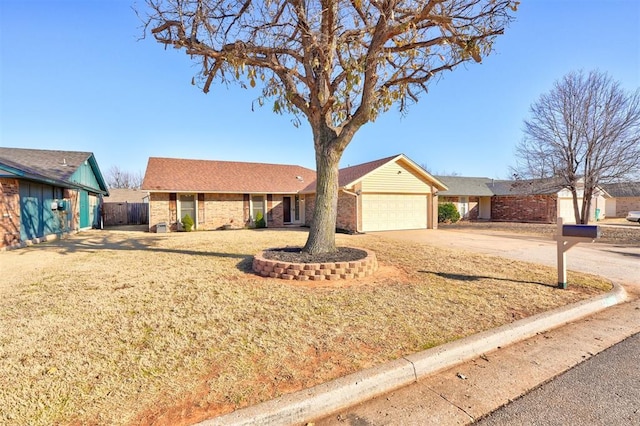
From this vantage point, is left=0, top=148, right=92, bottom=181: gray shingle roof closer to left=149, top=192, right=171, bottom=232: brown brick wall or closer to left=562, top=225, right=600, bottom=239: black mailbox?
left=149, top=192, right=171, bottom=232: brown brick wall

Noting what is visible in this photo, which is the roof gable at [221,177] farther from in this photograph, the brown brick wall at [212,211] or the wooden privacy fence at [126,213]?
the wooden privacy fence at [126,213]

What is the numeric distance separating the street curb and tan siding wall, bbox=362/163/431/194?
39.9 feet

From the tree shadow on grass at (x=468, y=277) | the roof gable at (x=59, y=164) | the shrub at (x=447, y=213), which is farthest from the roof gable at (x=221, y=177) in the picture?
the tree shadow on grass at (x=468, y=277)

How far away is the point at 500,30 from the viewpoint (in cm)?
587

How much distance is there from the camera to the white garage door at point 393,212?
1603cm

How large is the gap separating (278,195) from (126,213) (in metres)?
12.8

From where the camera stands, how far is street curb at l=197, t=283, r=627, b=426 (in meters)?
2.21

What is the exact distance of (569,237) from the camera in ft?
17.5

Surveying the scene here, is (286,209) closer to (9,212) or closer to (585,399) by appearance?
(9,212)

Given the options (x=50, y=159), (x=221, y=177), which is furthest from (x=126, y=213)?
(x=221, y=177)

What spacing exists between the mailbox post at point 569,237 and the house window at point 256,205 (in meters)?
16.0

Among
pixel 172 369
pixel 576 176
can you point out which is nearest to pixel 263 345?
pixel 172 369

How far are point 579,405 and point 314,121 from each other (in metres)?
6.52

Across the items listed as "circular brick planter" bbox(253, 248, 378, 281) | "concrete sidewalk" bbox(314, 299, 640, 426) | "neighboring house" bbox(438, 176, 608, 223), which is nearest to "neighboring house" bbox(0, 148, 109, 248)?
"circular brick planter" bbox(253, 248, 378, 281)
